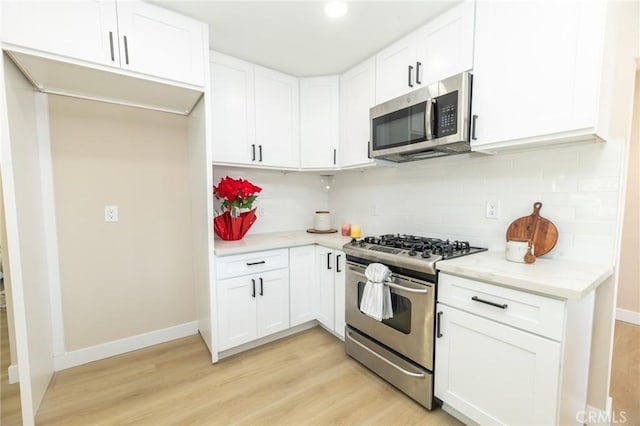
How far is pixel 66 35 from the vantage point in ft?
4.79

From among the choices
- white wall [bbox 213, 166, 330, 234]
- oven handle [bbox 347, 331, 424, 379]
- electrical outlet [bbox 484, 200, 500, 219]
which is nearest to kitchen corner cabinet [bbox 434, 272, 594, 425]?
oven handle [bbox 347, 331, 424, 379]

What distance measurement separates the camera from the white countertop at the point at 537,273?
1.14 metres

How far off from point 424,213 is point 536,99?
111cm

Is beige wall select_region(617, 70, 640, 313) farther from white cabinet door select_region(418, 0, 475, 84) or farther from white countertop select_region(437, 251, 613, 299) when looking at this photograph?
white cabinet door select_region(418, 0, 475, 84)

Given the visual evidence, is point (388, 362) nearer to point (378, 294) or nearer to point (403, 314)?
point (403, 314)

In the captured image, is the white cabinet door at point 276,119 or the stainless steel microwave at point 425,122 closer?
the stainless steel microwave at point 425,122

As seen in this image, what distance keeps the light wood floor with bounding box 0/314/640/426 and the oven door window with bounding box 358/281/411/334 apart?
446 mm

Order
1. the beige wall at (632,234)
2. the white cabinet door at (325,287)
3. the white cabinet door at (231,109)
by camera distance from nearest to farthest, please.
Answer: the white cabinet door at (231,109), the white cabinet door at (325,287), the beige wall at (632,234)

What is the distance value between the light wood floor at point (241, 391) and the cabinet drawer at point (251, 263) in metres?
0.69

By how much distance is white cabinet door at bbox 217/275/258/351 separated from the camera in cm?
212

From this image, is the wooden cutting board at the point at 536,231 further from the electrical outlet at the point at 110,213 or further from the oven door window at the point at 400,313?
the electrical outlet at the point at 110,213

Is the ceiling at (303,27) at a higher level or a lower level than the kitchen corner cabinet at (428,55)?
higher

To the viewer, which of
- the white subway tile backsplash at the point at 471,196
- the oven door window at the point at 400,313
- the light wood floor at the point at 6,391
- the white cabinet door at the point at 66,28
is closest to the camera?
the white cabinet door at the point at 66,28

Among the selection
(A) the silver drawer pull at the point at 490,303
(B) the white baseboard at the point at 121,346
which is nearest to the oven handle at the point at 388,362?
(A) the silver drawer pull at the point at 490,303
